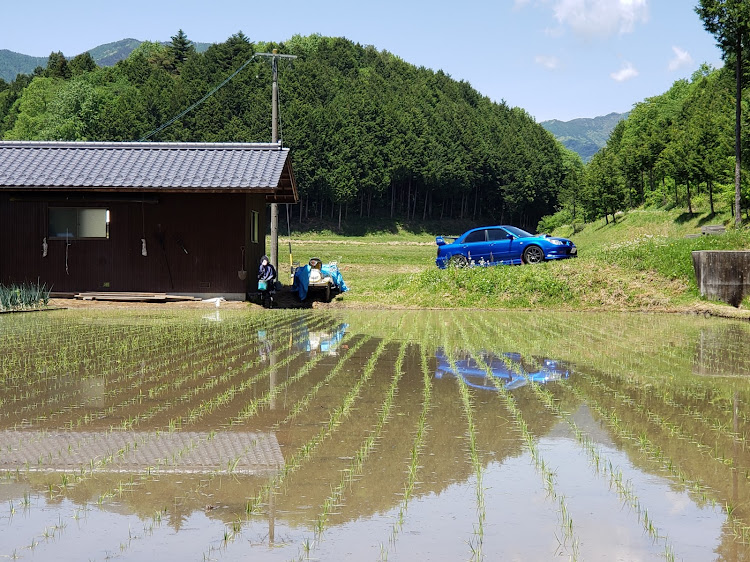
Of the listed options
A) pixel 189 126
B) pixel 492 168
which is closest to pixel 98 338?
pixel 189 126

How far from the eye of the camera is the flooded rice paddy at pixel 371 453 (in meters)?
4.80

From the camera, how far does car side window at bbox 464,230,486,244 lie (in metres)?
27.9

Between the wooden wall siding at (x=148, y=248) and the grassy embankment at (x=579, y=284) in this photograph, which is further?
the wooden wall siding at (x=148, y=248)

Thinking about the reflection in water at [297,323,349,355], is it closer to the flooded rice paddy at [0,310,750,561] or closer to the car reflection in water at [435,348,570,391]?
the flooded rice paddy at [0,310,750,561]

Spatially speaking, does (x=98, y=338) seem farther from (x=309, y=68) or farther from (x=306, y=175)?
(x=309, y=68)

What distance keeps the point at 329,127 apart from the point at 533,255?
72263 millimetres

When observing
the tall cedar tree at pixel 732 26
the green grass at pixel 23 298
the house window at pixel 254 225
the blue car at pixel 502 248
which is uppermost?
the tall cedar tree at pixel 732 26

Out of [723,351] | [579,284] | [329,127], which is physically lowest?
[723,351]

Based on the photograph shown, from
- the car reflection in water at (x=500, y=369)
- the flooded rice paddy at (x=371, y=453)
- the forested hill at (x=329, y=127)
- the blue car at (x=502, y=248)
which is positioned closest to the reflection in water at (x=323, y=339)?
the flooded rice paddy at (x=371, y=453)

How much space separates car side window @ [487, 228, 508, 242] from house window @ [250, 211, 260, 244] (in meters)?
7.44

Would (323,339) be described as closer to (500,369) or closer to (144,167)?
(500,369)

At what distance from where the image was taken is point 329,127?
9656 centimetres

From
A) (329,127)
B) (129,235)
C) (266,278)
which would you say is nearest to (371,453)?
(266,278)

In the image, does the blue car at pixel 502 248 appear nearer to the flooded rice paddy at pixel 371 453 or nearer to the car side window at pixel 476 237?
the car side window at pixel 476 237
